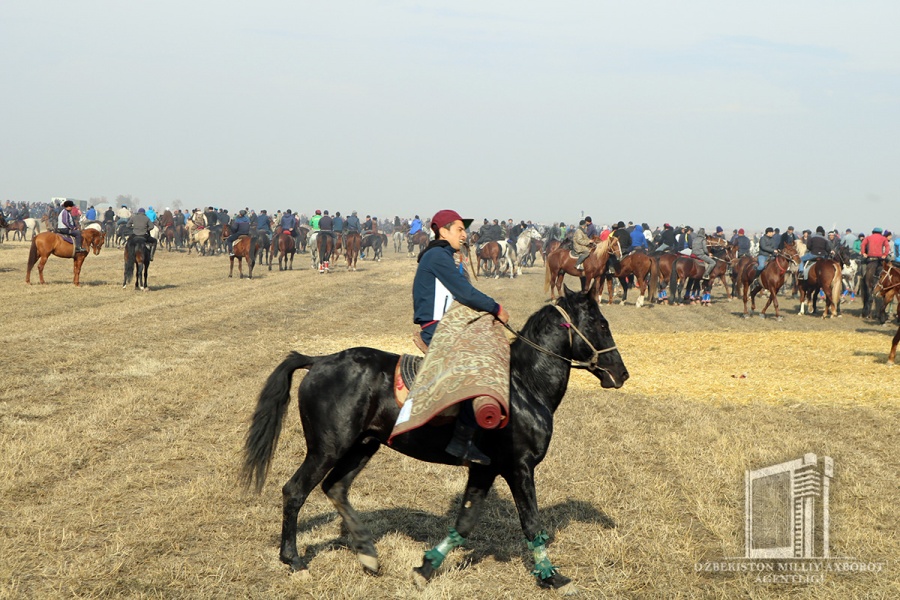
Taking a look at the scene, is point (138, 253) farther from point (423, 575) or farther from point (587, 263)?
point (423, 575)

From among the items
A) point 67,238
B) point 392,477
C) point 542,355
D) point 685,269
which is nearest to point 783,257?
point 685,269

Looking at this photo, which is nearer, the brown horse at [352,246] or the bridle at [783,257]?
the bridle at [783,257]

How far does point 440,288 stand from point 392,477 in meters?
2.74

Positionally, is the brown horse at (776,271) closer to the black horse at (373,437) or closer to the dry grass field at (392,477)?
the dry grass field at (392,477)

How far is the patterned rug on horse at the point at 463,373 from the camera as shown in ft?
18.0

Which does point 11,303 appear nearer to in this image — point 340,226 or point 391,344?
point 391,344

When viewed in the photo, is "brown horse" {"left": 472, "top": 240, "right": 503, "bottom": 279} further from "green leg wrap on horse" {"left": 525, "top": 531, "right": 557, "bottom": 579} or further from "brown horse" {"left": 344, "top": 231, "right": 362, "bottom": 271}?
"green leg wrap on horse" {"left": 525, "top": 531, "right": 557, "bottom": 579}

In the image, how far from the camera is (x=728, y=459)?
889 cm

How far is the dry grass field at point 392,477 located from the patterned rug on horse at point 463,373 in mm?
1167

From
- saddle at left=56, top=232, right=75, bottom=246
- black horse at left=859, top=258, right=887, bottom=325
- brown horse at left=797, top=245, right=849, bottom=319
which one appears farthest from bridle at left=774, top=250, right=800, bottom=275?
saddle at left=56, top=232, right=75, bottom=246

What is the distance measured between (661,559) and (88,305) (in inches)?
686

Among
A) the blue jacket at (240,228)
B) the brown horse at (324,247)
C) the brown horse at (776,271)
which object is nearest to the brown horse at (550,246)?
the brown horse at (776,271)

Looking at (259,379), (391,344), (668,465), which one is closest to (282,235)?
(391,344)

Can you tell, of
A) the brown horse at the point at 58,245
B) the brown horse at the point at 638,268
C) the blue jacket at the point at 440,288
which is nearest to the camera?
the blue jacket at the point at 440,288
